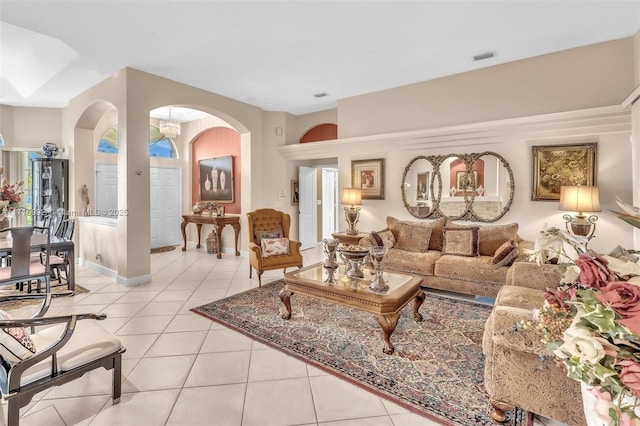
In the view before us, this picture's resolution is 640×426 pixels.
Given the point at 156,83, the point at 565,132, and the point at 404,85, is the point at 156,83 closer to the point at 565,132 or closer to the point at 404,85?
the point at 404,85

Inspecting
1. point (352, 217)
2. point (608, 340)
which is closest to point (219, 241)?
point (352, 217)

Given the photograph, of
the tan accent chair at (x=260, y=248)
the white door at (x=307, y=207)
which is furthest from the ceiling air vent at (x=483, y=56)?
the white door at (x=307, y=207)

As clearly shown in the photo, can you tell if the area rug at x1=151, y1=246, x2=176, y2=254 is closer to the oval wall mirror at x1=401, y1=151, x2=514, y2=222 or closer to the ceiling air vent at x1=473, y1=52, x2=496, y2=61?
the oval wall mirror at x1=401, y1=151, x2=514, y2=222

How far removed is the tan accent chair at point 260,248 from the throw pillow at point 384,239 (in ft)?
3.60

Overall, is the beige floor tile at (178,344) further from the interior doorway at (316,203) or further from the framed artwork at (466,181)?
the interior doorway at (316,203)

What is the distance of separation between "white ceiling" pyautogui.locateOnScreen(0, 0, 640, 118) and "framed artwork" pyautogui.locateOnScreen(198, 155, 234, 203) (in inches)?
85.6

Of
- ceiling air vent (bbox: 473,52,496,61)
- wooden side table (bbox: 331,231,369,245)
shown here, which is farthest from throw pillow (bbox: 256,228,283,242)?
ceiling air vent (bbox: 473,52,496,61)

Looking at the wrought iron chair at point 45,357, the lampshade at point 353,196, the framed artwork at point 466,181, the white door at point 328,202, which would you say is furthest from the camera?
the white door at point 328,202

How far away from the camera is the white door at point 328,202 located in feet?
26.4

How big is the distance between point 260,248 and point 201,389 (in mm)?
2361

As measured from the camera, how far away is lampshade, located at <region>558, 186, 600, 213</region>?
3.40 m

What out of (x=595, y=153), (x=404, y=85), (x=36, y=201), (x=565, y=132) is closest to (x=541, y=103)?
A: (x=565, y=132)

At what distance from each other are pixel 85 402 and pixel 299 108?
219 inches

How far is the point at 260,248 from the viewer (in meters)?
4.29
